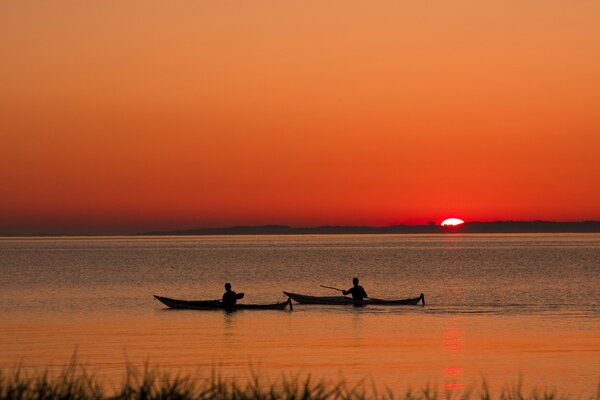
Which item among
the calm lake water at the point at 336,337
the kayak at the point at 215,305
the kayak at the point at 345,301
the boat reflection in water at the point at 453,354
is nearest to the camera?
the boat reflection in water at the point at 453,354

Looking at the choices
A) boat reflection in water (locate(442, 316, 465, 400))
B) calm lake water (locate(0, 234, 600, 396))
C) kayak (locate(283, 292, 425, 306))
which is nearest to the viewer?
boat reflection in water (locate(442, 316, 465, 400))

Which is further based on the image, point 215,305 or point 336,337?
point 215,305

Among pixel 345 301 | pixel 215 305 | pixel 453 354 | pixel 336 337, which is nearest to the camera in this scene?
pixel 453 354

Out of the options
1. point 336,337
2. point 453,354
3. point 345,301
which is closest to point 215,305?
point 345,301

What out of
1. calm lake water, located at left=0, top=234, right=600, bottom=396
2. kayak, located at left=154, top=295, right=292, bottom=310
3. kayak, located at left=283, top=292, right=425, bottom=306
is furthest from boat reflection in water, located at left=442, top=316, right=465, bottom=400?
kayak, located at left=154, top=295, right=292, bottom=310

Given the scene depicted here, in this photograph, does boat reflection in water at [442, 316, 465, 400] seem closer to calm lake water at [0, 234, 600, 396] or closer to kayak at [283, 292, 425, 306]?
calm lake water at [0, 234, 600, 396]

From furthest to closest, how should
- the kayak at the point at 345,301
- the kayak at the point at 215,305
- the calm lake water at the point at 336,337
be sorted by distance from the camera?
1. the kayak at the point at 345,301
2. the kayak at the point at 215,305
3. the calm lake water at the point at 336,337

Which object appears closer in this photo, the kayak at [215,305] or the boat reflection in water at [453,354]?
the boat reflection in water at [453,354]

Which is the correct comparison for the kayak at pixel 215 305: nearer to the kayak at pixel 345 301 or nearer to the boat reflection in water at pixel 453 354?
the kayak at pixel 345 301

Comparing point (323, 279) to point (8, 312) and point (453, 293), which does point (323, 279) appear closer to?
point (453, 293)

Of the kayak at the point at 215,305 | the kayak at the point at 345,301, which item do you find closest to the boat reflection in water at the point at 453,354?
the kayak at the point at 345,301

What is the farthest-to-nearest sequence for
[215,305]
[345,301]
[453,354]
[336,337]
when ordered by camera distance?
[345,301] < [215,305] < [336,337] < [453,354]

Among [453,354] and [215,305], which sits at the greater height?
[215,305]

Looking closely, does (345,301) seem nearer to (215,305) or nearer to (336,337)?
(215,305)
